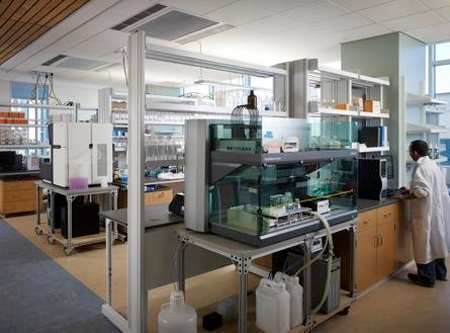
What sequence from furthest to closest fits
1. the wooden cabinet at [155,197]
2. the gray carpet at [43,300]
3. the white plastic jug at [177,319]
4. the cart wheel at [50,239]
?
the wooden cabinet at [155,197], the cart wheel at [50,239], the gray carpet at [43,300], the white plastic jug at [177,319]

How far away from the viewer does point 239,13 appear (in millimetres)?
4160

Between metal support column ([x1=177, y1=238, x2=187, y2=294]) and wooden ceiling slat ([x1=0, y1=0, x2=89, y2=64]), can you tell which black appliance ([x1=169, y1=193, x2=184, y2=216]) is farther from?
wooden ceiling slat ([x1=0, y1=0, x2=89, y2=64])

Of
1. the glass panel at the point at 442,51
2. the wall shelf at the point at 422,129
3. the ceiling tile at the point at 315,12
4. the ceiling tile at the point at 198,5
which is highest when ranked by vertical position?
the ceiling tile at the point at 198,5

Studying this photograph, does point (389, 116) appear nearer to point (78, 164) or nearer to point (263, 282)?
point (263, 282)

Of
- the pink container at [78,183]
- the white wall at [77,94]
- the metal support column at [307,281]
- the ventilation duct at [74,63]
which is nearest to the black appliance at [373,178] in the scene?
the metal support column at [307,281]

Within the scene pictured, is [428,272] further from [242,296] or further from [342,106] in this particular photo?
[242,296]

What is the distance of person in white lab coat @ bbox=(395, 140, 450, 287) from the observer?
10.8 feet

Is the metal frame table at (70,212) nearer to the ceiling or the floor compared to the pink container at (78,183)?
nearer to the floor

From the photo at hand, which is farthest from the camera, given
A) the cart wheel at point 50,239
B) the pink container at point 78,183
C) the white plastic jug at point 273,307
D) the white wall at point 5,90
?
the white wall at point 5,90

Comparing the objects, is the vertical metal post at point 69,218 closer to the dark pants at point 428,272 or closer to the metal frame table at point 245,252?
the metal frame table at point 245,252

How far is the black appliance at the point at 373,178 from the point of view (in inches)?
139

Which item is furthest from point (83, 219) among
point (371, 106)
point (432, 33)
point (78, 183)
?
point (432, 33)

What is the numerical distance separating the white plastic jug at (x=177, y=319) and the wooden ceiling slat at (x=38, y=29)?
3.14 metres

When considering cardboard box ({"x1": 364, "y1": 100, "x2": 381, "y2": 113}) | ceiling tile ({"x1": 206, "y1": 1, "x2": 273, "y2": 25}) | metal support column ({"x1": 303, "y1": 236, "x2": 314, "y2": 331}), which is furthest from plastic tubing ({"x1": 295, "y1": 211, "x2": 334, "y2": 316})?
ceiling tile ({"x1": 206, "y1": 1, "x2": 273, "y2": 25})
